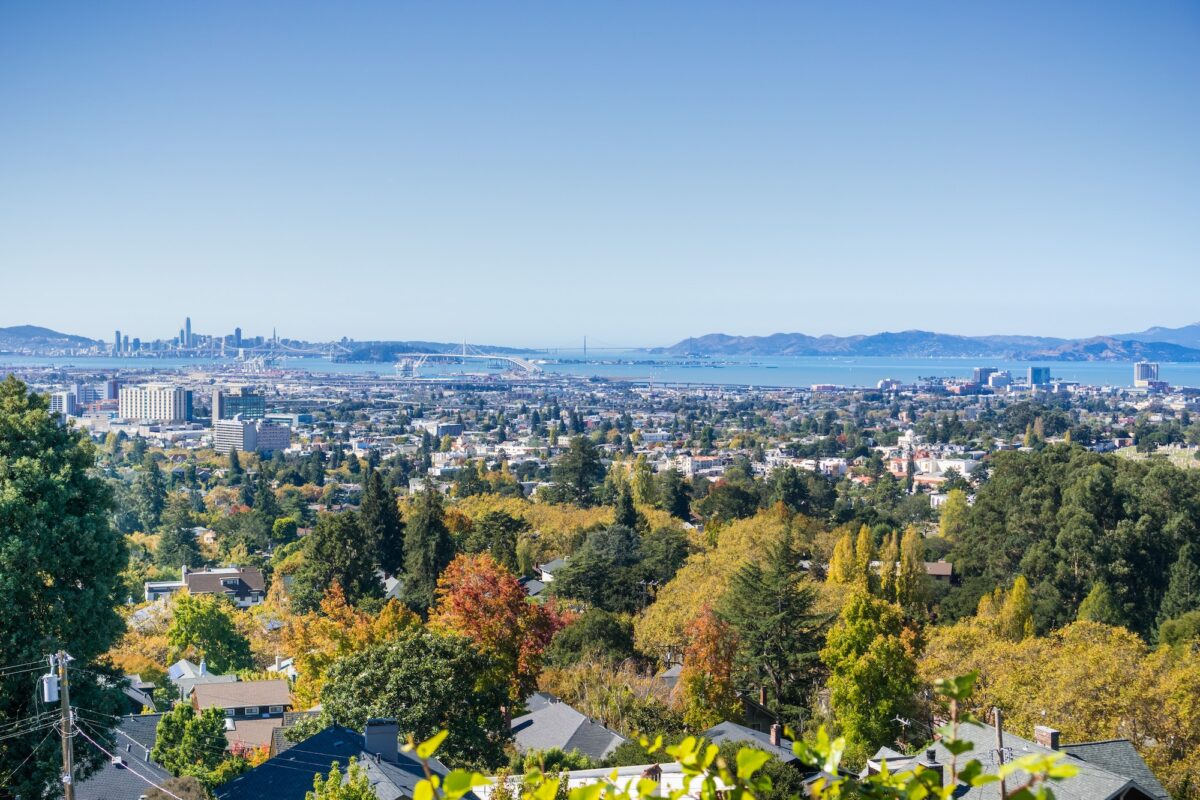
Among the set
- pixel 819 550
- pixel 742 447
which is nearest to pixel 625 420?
pixel 742 447

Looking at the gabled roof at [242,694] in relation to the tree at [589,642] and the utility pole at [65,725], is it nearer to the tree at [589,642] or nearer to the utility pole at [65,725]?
the tree at [589,642]

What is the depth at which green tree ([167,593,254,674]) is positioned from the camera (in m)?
25.8

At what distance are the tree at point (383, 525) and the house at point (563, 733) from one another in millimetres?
12850

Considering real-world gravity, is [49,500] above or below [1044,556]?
above

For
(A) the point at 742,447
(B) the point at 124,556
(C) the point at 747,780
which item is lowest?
(A) the point at 742,447

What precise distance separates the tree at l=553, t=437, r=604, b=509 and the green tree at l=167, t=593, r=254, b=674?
1993cm

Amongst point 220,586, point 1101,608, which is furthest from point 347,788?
point 220,586

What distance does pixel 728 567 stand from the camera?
27016 millimetres

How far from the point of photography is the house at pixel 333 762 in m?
11.2

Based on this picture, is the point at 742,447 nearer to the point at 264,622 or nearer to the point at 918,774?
the point at 264,622

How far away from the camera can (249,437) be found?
9256 cm

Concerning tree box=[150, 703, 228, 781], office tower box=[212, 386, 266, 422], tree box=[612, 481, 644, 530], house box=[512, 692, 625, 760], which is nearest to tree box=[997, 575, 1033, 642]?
house box=[512, 692, 625, 760]

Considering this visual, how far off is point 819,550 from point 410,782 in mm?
22546

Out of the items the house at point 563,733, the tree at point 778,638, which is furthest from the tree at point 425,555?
the tree at point 778,638
